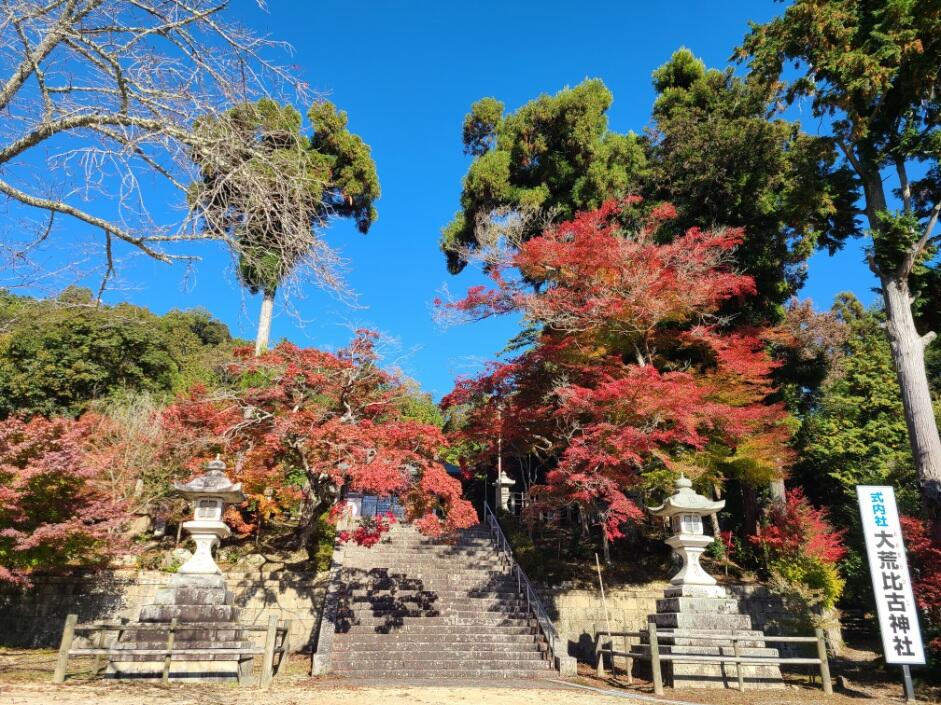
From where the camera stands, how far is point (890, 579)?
8023 millimetres

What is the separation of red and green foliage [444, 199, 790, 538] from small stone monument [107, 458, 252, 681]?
19.4 feet

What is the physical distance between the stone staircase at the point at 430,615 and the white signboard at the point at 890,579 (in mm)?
5073

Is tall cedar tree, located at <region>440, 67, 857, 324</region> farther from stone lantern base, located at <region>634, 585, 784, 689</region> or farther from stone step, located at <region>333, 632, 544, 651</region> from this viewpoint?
stone step, located at <region>333, 632, 544, 651</region>

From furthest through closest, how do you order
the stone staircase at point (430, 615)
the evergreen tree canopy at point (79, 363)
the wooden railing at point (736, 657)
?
the evergreen tree canopy at point (79, 363)
the stone staircase at point (430, 615)
the wooden railing at point (736, 657)

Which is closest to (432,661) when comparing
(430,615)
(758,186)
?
(430,615)

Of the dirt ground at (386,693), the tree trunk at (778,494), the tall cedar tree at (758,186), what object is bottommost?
the dirt ground at (386,693)

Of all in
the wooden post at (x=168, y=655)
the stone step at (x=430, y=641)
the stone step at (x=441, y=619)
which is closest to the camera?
the wooden post at (x=168, y=655)

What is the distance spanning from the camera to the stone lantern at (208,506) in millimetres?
9250

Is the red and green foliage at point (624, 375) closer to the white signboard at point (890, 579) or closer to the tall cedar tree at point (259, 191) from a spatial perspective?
the white signboard at point (890, 579)

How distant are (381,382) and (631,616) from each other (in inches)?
294

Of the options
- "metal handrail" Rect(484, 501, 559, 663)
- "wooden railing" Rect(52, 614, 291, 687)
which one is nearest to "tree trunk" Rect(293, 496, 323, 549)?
"wooden railing" Rect(52, 614, 291, 687)

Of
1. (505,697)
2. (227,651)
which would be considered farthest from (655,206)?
(227,651)

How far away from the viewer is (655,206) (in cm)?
1616

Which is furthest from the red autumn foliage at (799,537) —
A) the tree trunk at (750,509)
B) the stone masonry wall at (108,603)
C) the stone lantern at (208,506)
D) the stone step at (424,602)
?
the stone lantern at (208,506)
